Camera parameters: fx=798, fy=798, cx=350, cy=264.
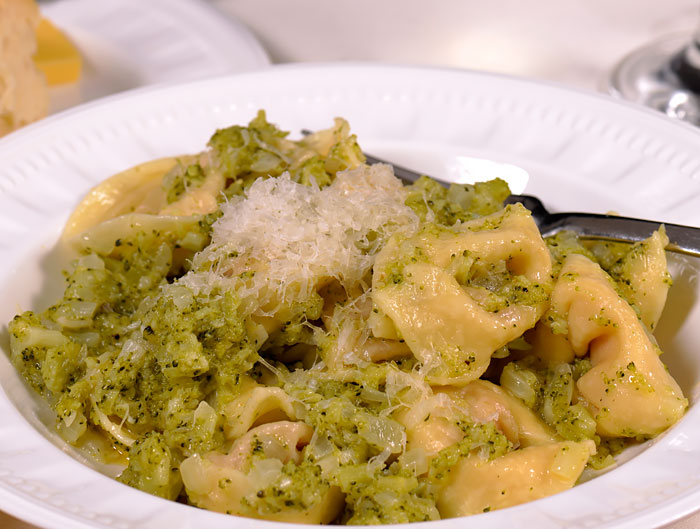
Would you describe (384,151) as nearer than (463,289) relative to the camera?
No

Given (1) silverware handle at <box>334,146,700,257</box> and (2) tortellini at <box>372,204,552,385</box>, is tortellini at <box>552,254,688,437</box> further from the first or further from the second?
(1) silverware handle at <box>334,146,700,257</box>

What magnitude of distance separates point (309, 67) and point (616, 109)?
116 cm

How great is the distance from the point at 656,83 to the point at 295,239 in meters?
3.09

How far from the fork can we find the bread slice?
2.21 meters

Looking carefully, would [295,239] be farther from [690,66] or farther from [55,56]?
[690,66]

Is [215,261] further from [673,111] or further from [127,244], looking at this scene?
[673,111]

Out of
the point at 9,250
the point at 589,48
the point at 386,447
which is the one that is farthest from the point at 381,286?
the point at 589,48

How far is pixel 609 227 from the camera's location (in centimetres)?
231

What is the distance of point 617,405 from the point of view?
1.85 meters

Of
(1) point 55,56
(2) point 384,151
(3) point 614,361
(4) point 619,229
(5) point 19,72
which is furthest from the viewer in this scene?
(1) point 55,56

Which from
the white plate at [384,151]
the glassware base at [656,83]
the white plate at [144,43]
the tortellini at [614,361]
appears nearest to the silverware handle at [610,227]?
the white plate at [384,151]

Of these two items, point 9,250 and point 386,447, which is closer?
point 386,447

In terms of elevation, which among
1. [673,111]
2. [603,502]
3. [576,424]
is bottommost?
[673,111]

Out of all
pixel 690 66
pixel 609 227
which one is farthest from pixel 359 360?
pixel 690 66
